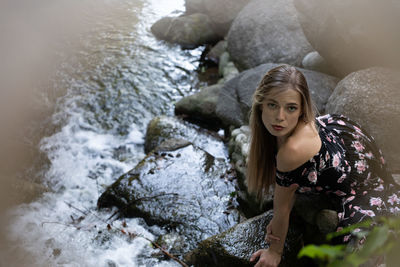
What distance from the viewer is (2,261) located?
3299mm

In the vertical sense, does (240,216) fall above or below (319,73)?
below

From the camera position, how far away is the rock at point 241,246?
2.63 metres

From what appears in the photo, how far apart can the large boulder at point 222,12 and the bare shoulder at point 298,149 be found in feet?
20.6

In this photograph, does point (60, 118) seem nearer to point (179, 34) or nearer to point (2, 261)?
point (2, 261)

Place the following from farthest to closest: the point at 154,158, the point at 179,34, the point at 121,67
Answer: the point at 179,34 < the point at 121,67 < the point at 154,158

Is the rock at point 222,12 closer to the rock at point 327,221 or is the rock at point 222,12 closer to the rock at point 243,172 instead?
the rock at point 243,172

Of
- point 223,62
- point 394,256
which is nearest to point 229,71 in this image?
Answer: point 223,62

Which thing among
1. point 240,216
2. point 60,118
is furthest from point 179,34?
point 240,216


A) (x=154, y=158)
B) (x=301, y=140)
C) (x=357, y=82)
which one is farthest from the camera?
(x=154, y=158)

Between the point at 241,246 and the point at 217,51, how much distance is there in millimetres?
5756

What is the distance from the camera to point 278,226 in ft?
8.05

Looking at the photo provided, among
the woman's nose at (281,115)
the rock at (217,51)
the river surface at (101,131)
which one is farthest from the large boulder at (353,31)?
the rock at (217,51)

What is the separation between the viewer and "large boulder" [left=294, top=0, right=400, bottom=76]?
320 centimetres

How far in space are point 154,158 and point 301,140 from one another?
96.9 inches
